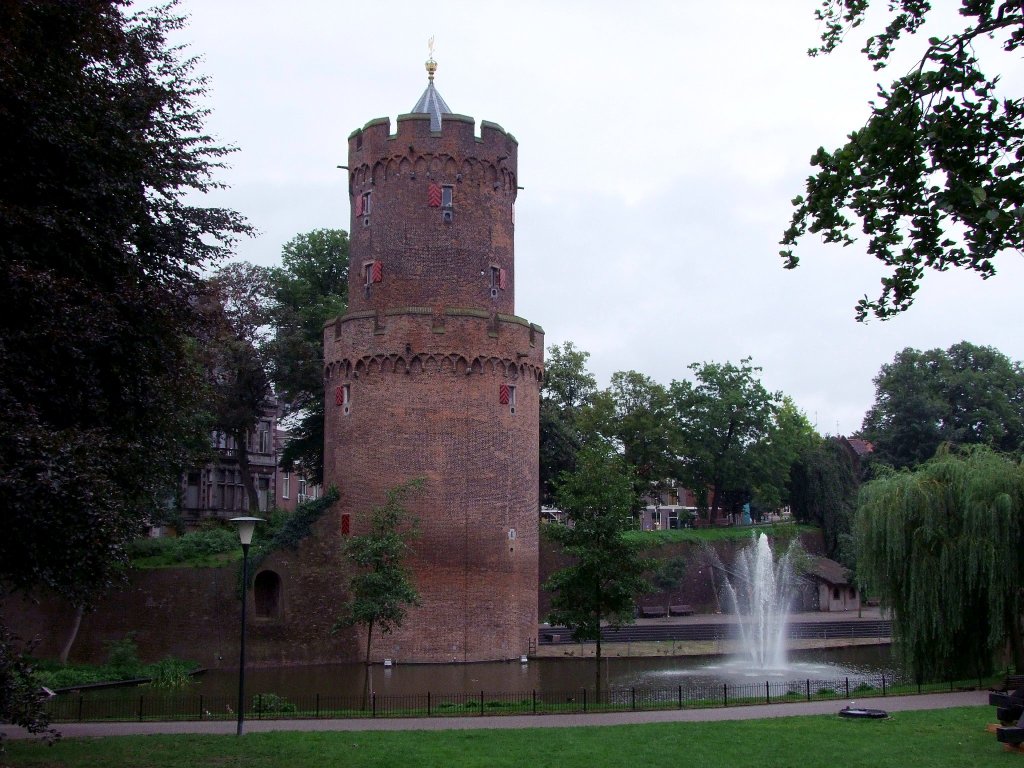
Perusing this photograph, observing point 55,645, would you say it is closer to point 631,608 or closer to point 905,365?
point 631,608

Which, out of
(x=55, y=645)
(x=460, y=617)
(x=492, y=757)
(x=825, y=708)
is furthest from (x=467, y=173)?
(x=492, y=757)

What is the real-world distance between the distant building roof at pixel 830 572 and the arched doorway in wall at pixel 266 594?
27854 millimetres

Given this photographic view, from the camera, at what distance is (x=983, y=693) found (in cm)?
2048

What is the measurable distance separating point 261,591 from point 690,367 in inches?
1189

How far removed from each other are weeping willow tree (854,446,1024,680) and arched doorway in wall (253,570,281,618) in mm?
17622

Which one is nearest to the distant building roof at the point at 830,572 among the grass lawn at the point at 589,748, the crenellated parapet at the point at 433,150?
the crenellated parapet at the point at 433,150

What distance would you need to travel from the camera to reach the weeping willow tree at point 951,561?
22359 mm

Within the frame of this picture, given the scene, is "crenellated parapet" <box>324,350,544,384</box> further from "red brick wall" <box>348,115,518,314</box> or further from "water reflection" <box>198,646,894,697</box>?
"water reflection" <box>198,646,894,697</box>

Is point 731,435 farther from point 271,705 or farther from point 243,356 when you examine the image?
point 271,705

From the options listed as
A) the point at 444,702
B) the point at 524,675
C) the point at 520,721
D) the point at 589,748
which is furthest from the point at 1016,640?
the point at 524,675

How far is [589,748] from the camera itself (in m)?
14.8

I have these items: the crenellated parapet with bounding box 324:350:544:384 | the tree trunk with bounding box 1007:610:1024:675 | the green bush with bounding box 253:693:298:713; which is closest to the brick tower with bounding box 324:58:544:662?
the crenellated parapet with bounding box 324:350:544:384

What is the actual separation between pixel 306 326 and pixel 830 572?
Answer: 27.4 metres

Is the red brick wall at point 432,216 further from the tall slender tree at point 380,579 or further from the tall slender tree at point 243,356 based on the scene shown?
the tall slender tree at point 380,579
